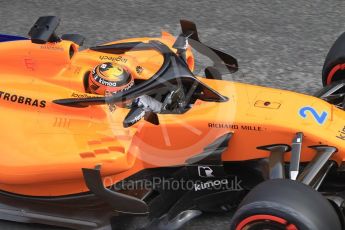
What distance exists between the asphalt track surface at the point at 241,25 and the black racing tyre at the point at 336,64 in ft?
2.90

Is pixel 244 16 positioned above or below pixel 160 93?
below

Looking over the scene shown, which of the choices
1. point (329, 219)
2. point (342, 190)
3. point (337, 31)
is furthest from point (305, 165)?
point (337, 31)

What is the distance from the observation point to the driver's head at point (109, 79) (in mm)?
3775

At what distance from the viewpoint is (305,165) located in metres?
3.55

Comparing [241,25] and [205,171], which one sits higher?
[205,171]

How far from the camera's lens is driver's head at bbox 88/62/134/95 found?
378cm

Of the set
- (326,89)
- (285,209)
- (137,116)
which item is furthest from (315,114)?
(137,116)

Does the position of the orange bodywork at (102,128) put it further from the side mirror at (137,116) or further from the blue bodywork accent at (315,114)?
the side mirror at (137,116)

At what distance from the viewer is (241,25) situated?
6426 millimetres

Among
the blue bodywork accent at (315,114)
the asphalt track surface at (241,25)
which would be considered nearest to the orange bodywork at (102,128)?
the blue bodywork accent at (315,114)

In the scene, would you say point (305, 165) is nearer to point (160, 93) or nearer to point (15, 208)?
point (160, 93)

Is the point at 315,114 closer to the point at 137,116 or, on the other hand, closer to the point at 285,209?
the point at 285,209

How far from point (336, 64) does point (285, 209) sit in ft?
5.58

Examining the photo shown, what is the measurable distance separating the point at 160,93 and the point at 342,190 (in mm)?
1209
